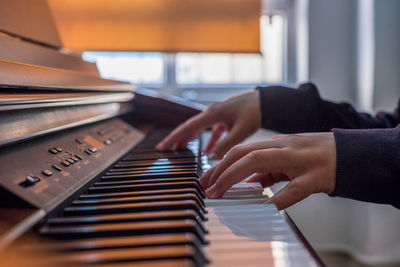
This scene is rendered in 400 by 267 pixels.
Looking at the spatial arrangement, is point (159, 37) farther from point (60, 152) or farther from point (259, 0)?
point (60, 152)

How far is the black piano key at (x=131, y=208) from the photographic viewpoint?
1.59 ft

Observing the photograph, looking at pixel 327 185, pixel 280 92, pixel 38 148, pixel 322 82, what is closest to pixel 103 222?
pixel 38 148

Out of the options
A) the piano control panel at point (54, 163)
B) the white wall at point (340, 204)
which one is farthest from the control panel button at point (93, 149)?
the white wall at point (340, 204)

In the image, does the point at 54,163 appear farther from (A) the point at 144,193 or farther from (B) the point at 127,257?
(B) the point at 127,257

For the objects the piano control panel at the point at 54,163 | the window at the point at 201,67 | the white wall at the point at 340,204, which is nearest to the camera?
the piano control panel at the point at 54,163

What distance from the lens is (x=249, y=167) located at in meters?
0.59

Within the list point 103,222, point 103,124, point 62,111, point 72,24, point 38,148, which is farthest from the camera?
point 72,24

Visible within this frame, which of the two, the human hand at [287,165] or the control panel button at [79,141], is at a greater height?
the control panel button at [79,141]

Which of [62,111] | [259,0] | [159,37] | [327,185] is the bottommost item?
[327,185]

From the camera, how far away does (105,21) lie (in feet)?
7.71

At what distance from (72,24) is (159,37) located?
0.50m

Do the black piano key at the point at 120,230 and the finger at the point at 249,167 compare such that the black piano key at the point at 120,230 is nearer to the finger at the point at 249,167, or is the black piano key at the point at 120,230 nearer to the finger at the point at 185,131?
the finger at the point at 249,167

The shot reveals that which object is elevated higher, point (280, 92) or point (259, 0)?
point (259, 0)

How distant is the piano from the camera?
0.38 m
